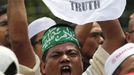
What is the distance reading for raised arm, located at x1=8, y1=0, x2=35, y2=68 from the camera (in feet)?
19.8

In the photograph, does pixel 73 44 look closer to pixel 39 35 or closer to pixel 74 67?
pixel 74 67

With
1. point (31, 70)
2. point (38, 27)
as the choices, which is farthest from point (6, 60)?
point (38, 27)

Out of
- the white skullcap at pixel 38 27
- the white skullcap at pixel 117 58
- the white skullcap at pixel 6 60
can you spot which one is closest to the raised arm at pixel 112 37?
the white skullcap at pixel 117 58

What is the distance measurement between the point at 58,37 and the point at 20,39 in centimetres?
39

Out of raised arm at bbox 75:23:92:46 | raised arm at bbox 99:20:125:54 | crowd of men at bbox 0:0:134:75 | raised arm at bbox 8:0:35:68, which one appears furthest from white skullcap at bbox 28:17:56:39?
raised arm at bbox 99:20:125:54

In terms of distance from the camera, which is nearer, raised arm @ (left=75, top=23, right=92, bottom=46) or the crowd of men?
the crowd of men

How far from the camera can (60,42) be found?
621cm

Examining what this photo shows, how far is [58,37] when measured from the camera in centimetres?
626

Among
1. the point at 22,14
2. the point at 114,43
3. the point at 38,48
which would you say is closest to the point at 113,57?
the point at 114,43

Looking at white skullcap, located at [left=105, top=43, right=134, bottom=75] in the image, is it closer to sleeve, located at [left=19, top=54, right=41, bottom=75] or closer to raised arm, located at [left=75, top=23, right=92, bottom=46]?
sleeve, located at [left=19, top=54, right=41, bottom=75]

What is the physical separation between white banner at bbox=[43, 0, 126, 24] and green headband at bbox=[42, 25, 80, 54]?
0.43 ft

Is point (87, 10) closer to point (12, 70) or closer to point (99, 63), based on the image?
point (99, 63)

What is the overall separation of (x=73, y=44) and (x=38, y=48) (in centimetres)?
104

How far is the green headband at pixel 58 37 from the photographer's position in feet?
20.4
